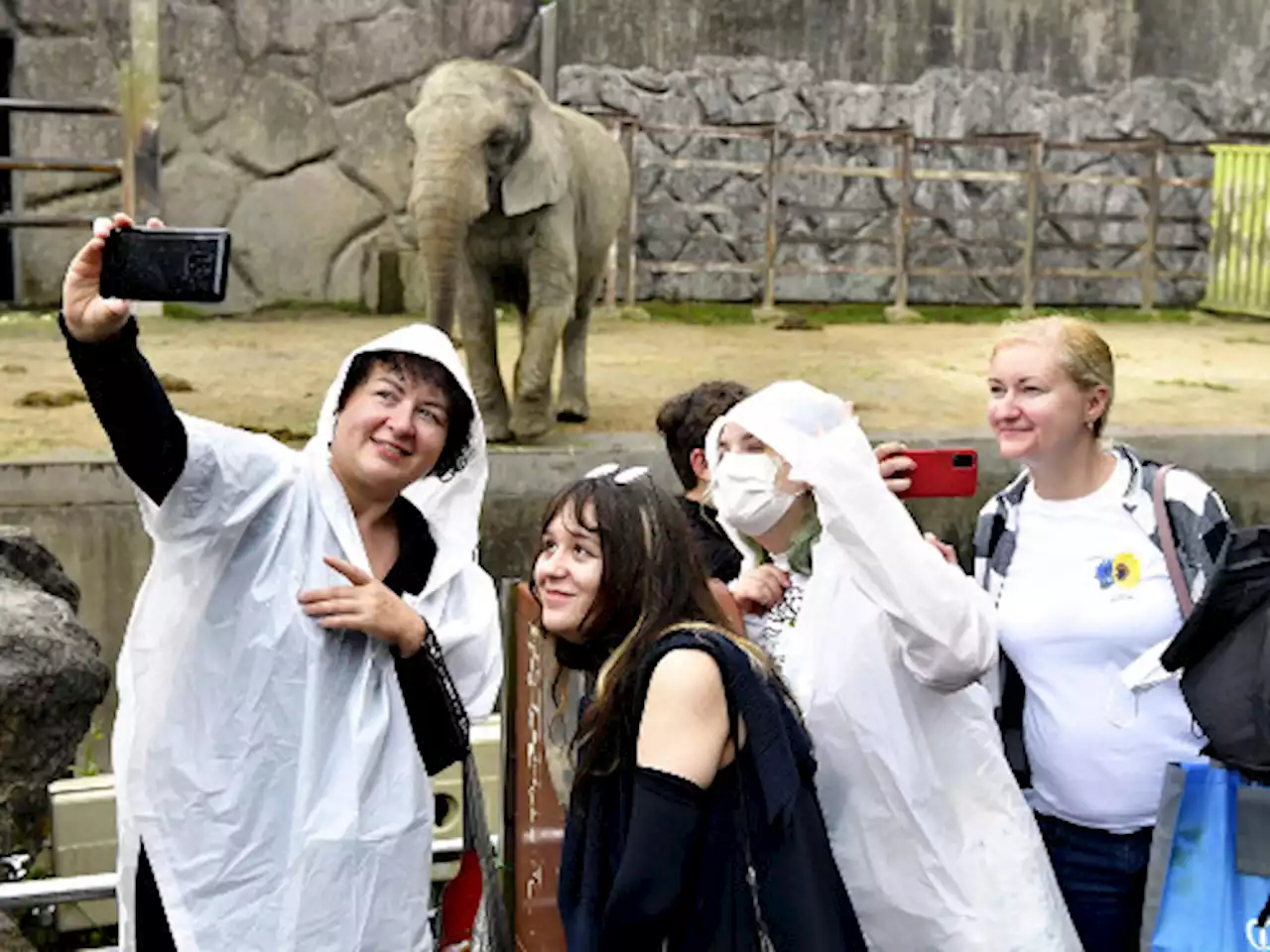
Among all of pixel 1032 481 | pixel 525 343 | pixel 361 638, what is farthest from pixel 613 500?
pixel 525 343

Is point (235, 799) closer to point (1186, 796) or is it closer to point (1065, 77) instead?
point (1186, 796)

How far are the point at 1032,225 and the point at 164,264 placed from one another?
11.2 m

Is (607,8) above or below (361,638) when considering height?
above

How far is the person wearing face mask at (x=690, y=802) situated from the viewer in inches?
75.2

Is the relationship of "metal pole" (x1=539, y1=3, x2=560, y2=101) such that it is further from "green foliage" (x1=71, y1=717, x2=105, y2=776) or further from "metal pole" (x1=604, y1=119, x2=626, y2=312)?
"green foliage" (x1=71, y1=717, x2=105, y2=776)

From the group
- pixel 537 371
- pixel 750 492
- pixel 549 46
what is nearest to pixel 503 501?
pixel 537 371

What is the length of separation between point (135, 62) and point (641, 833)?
332 inches

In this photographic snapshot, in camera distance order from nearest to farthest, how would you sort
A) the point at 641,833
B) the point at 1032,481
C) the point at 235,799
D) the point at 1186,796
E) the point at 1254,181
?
the point at 641,833 < the point at 235,799 < the point at 1186,796 < the point at 1032,481 < the point at 1254,181

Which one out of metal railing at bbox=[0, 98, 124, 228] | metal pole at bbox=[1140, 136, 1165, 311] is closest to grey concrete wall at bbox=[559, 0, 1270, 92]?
metal pole at bbox=[1140, 136, 1165, 311]

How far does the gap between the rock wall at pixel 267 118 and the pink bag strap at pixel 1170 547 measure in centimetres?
929

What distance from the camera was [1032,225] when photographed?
1255 centimetres

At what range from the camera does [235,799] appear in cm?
209

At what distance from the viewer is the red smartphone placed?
8.04 ft

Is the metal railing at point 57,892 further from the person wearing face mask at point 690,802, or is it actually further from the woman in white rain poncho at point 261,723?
the person wearing face mask at point 690,802
